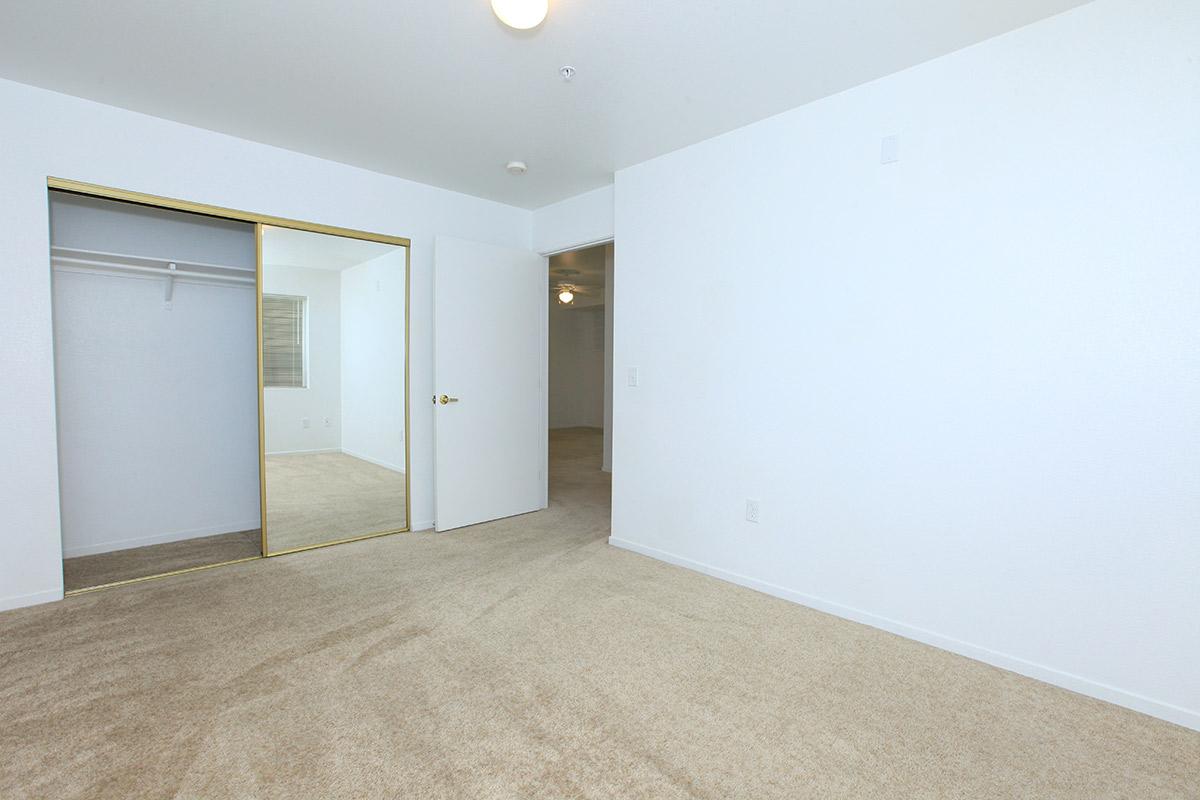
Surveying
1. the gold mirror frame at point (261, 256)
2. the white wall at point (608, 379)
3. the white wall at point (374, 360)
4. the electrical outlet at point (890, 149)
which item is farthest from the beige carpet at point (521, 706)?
the white wall at point (608, 379)

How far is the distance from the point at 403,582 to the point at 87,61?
2.78 m

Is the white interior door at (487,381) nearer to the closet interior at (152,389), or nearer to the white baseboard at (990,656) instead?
the closet interior at (152,389)

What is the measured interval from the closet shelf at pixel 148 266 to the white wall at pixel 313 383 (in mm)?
516

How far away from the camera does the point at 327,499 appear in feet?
12.3

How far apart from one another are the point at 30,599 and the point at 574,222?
3.78 meters

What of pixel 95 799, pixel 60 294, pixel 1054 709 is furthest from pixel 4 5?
pixel 1054 709

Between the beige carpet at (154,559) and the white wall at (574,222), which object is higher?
the white wall at (574,222)

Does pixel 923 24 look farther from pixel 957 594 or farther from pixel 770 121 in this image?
pixel 957 594

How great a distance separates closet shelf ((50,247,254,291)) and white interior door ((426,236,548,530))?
134 cm

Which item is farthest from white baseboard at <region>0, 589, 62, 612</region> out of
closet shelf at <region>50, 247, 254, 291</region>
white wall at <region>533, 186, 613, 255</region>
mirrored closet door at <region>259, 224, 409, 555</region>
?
white wall at <region>533, 186, 613, 255</region>

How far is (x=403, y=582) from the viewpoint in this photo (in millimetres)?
3004

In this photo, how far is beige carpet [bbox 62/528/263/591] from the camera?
3062 mm

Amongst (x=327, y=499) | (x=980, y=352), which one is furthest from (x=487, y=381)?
(x=980, y=352)

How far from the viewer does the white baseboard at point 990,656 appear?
6.22 feet
